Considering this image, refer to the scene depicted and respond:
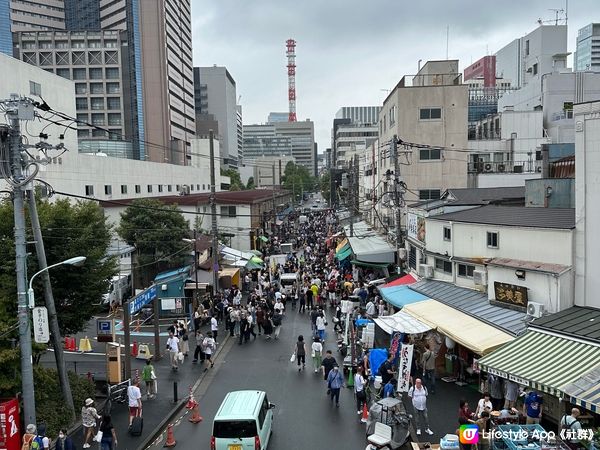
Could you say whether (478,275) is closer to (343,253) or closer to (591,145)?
(591,145)

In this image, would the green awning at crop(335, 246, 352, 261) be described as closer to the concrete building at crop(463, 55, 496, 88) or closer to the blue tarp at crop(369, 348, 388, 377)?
the blue tarp at crop(369, 348, 388, 377)

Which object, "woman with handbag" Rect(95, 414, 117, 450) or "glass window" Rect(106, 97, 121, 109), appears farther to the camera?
"glass window" Rect(106, 97, 121, 109)

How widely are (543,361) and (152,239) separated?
85.4 ft

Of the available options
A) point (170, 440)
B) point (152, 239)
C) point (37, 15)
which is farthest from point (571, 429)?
point (37, 15)

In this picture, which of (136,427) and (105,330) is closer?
(136,427)

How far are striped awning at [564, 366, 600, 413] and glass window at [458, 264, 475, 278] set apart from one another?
8576 mm

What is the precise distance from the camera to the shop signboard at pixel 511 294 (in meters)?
15.8

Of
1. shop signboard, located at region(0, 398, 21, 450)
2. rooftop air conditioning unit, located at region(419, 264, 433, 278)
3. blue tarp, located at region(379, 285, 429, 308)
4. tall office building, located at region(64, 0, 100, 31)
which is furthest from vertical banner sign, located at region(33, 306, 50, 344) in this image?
tall office building, located at region(64, 0, 100, 31)

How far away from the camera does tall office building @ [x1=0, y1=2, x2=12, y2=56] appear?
78500 millimetres

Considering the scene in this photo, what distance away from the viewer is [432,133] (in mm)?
39125

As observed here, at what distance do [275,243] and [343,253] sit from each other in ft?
59.2

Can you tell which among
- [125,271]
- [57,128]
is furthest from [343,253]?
[57,128]

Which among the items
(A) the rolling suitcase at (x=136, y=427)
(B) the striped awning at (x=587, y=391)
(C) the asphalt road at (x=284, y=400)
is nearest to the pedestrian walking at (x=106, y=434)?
(A) the rolling suitcase at (x=136, y=427)

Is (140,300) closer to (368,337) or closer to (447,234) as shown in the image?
(368,337)
